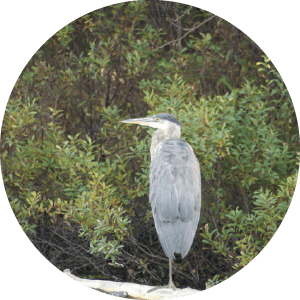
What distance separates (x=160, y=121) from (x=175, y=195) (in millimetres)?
707

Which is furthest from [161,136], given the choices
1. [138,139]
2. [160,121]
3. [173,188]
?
[173,188]

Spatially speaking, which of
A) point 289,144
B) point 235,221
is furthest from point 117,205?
point 289,144

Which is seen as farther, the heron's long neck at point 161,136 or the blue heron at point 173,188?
the heron's long neck at point 161,136

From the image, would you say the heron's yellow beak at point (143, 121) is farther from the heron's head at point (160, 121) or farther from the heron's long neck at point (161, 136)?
the heron's long neck at point (161, 136)

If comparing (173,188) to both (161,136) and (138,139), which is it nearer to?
(161,136)

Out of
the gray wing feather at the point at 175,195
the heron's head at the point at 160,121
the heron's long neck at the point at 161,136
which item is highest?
the heron's head at the point at 160,121

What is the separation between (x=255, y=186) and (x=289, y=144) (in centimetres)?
49

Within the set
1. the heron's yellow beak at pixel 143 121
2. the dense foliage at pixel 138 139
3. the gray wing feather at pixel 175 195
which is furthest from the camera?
the heron's yellow beak at pixel 143 121

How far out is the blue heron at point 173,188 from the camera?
4012 millimetres

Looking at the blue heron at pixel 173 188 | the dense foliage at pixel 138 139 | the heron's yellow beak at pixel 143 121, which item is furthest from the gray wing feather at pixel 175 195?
the heron's yellow beak at pixel 143 121

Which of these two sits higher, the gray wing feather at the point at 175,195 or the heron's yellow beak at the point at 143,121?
the heron's yellow beak at the point at 143,121

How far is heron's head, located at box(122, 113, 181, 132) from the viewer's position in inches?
167

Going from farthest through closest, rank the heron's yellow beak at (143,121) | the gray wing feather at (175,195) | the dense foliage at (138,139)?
the heron's yellow beak at (143,121) < the dense foliage at (138,139) < the gray wing feather at (175,195)

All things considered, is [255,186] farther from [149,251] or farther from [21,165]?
[21,165]
